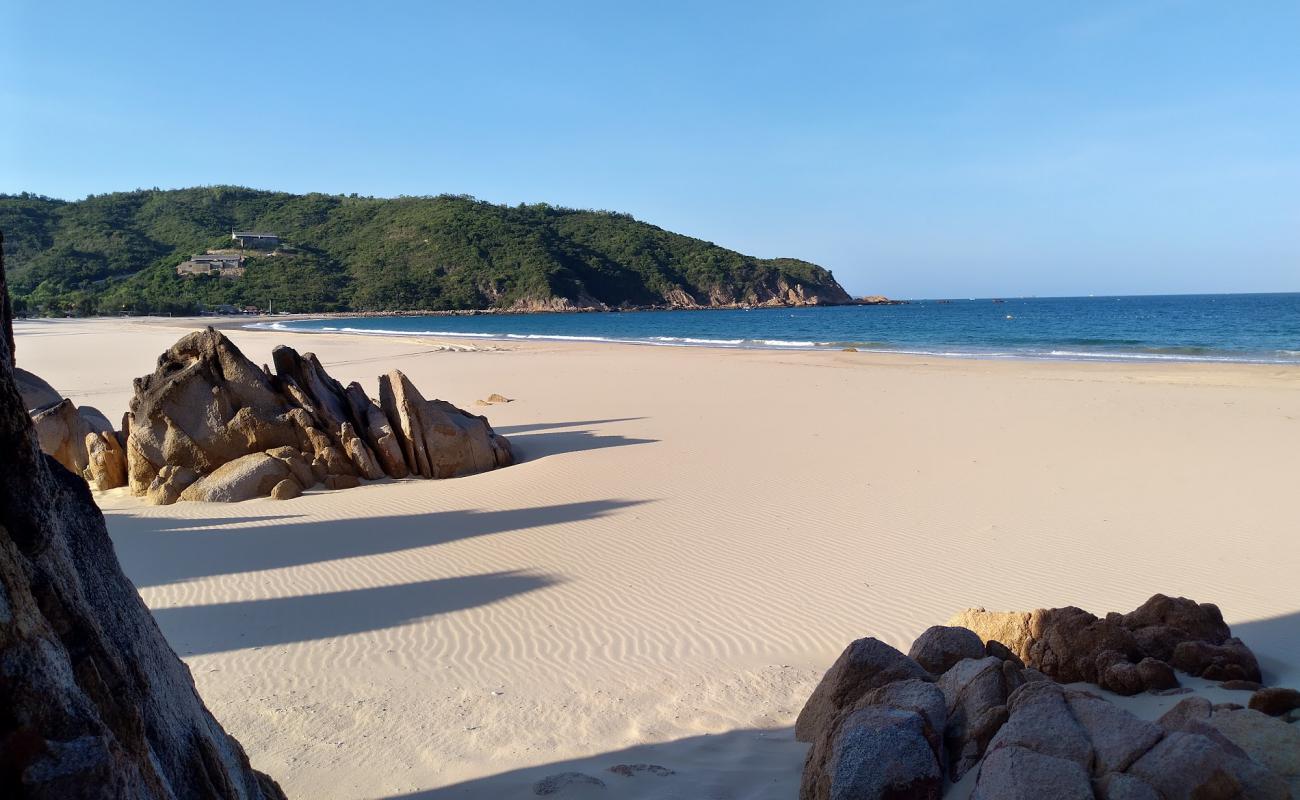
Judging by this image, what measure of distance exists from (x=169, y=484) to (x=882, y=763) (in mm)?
10169

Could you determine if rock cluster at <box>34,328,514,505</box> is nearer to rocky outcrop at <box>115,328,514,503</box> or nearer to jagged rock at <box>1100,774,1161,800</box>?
rocky outcrop at <box>115,328,514,503</box>

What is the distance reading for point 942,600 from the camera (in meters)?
7.30

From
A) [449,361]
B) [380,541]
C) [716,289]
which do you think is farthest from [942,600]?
[716,289]

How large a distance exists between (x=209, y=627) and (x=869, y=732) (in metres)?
5.42

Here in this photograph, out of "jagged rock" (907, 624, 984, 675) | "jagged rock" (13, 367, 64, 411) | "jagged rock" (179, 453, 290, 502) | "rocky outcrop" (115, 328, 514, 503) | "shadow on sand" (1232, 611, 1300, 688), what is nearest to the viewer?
"jagged rock" (907, 624, 984, 675)

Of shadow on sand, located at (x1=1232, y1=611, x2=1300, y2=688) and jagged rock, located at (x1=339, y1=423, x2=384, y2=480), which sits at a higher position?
jagged rock, located at (x1=339, y1=423, x2=384, y2=480)

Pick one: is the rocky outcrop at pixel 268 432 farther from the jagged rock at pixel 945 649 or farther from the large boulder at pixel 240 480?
the jagged rock at pixel 945 649

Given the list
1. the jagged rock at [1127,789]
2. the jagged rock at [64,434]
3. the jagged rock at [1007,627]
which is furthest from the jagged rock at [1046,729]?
the jagged rock at [64,434]

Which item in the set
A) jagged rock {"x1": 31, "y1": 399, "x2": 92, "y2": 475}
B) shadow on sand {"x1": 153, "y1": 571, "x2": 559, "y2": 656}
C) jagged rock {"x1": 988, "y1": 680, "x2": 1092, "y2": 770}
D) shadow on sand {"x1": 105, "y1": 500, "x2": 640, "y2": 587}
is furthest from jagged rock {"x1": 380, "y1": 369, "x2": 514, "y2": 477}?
jagged rock {"x1": 988, "y1": 680, "x2": 1092, "y2": 770}

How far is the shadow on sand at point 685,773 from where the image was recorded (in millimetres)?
4480

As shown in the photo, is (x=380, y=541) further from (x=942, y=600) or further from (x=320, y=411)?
(x=942, y=600)

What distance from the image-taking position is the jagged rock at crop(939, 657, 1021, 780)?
4.02 meters

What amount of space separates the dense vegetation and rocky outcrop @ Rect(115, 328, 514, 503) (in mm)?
83690

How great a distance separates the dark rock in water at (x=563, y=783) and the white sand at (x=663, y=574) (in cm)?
12
